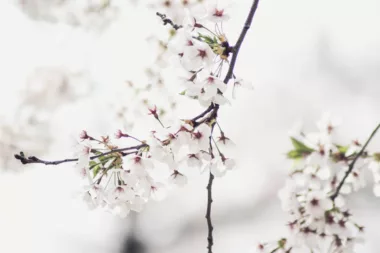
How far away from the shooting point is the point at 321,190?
0.88m

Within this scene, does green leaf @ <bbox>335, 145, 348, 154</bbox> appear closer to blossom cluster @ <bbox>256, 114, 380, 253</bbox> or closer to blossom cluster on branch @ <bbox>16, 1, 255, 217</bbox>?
blossom cluster @ <bbox>256, 114, 380, 253</bbox>

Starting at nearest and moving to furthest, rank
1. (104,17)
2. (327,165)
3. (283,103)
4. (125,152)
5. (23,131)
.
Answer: (125,152) → (327,165) → (104,17) → (23,131) → (283,103)

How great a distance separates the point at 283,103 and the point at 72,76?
1576mm

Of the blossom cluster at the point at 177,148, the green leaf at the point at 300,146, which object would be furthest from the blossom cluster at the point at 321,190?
the blossom cluster at the point at 177,148

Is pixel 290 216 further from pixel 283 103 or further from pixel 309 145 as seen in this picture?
pixel 283 103

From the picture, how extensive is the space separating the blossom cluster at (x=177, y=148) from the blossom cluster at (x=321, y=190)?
16 cm

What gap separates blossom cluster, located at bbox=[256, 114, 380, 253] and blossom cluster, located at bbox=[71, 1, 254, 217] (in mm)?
159

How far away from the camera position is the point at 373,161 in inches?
34.4

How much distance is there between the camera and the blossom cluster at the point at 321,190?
0.81 m

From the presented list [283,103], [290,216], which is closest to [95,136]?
[290,216]

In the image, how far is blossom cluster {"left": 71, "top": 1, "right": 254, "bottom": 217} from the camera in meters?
0.68

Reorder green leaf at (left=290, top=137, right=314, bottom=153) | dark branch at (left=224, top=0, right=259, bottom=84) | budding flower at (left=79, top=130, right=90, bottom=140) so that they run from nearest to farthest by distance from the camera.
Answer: dark branch at (left=224, top=0, right=259, bottom=84) → budding flower at (left=79, top=130, right=90, bottom=140) → green leaf at (left=290, top=137, right=314, bottom=153)

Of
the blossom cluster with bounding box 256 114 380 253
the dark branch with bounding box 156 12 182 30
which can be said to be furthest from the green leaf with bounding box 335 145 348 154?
the dark branch with bounding box 156 12 182 30

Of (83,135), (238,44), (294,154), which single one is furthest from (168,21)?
(294,154)
